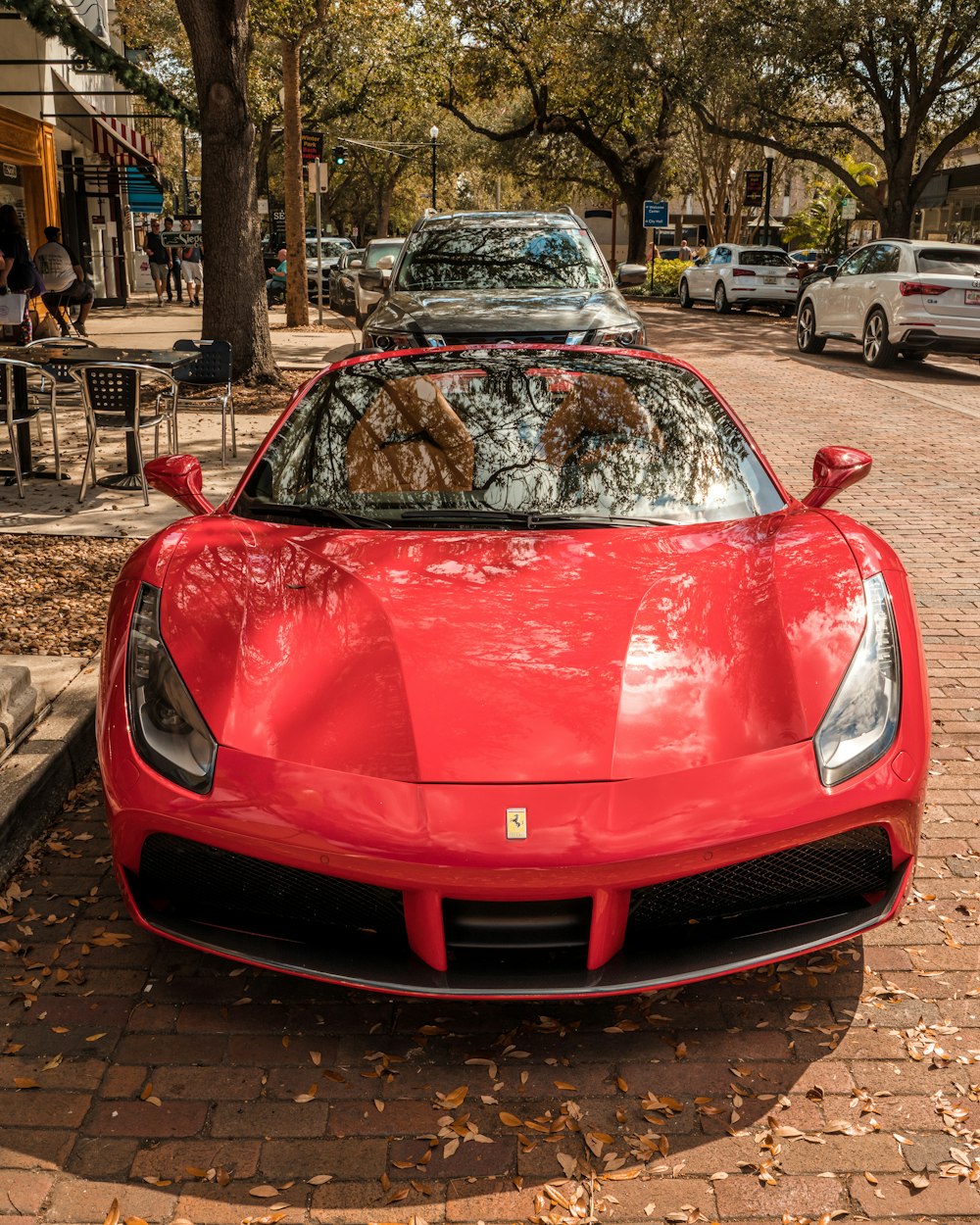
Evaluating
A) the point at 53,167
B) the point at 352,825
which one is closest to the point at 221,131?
the point at 352,825

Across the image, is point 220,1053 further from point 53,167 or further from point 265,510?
point 53,167

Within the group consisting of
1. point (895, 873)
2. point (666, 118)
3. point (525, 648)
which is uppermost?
point (666, 118)

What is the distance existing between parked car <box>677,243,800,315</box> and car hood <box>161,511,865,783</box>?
26.2 meters

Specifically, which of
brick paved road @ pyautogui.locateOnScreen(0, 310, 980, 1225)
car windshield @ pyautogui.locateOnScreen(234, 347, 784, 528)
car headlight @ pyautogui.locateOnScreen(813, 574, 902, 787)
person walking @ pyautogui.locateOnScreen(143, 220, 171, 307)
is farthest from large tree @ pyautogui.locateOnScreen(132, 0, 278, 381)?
person walking @ pyautogui.locateOnScreen(143, 220, 171, 307)

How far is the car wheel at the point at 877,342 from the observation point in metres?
17.3

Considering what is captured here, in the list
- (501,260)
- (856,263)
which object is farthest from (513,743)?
(856,263)

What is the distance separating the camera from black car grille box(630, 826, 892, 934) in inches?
106

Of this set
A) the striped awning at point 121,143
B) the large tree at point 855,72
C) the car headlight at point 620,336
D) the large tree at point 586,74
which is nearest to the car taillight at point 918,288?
the car headlight at point 620,336

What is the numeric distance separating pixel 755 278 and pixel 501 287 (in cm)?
2020

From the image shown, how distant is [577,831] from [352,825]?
46 centimetres

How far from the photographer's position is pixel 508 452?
4.00 metres

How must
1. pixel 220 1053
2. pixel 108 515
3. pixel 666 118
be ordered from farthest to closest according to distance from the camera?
pixel 666 118 < pixel 108 515 < pixel 220 1053

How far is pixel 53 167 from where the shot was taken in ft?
84.8

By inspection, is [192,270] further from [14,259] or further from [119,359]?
[119,359]
